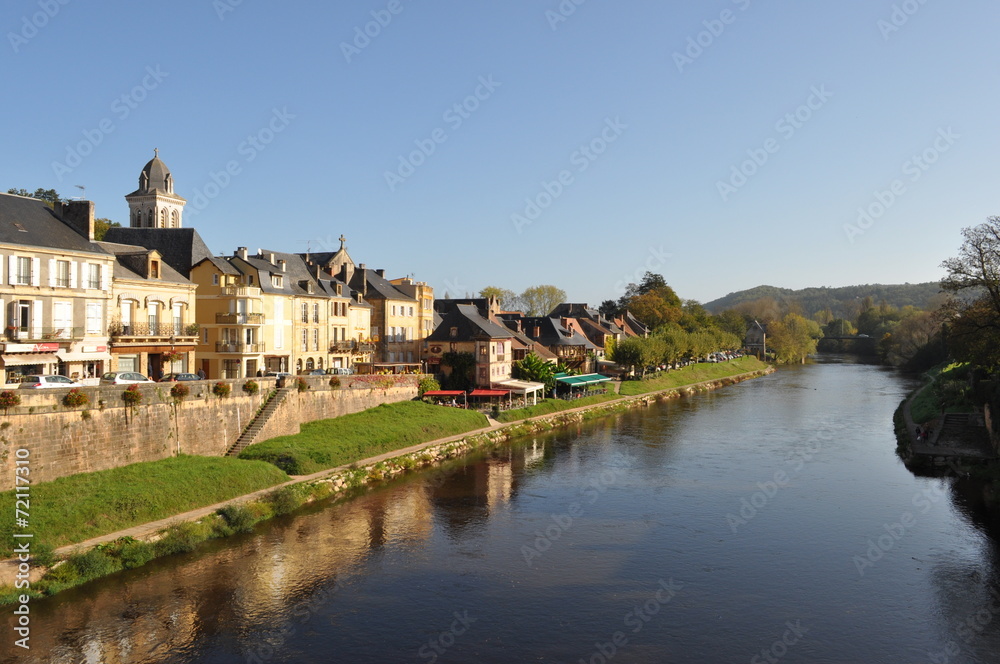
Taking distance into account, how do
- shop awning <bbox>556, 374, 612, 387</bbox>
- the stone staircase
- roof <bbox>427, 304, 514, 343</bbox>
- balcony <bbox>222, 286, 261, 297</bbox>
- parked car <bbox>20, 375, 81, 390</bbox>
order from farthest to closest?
shop awning <bbox>556, 374, 612, 387</bbox>, roof <bbox>427, 304, 514, 343</bbox>, balcony <bbox>222, 286, 261, 297</bbox>, the stone staircase, parked car <bbox>20, 375, 81, 390</bbox>

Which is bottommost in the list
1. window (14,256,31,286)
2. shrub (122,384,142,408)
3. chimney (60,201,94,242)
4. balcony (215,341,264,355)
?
shrub (122,384,142,408)

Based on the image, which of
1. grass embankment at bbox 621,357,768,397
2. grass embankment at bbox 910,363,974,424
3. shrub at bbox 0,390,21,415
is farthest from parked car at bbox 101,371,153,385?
grass embankment at bbox 621,357,768,397

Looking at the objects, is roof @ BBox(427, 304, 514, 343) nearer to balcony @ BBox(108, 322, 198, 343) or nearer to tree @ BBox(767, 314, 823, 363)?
balcony @ BBox(108, 322, 198, 343)

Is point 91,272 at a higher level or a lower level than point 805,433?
higher

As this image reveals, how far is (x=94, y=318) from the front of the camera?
107ft

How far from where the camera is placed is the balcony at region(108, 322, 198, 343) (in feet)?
113

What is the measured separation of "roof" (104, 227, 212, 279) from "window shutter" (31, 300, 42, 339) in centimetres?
1314

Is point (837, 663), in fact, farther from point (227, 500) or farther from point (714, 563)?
point (227, 500)

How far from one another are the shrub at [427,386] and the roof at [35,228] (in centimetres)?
2191

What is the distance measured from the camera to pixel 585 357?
7556 centimetres

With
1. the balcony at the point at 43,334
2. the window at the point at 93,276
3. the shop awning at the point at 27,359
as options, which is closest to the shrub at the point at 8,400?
the shop awning at the point at 27,359

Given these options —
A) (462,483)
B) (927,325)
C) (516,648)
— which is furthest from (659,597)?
(927,325)

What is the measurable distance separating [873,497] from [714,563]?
12094 millimetres

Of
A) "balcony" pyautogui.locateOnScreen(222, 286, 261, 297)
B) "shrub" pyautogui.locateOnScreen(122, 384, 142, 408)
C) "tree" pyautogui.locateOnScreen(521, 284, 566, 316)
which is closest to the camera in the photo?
"shrub" pyautogui.locateOnScreen(122, 384, 142, 408)
